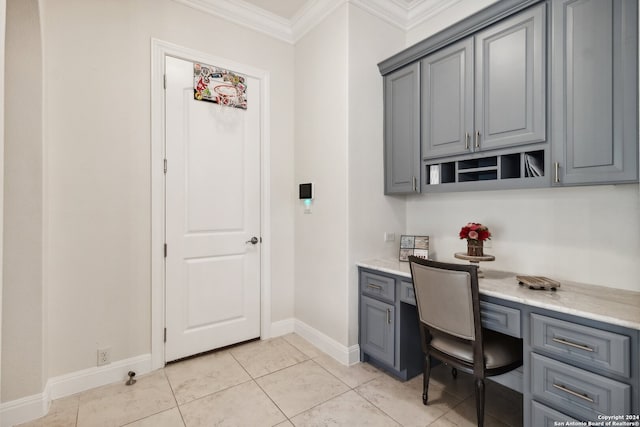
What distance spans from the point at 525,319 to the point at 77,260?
2.82 m

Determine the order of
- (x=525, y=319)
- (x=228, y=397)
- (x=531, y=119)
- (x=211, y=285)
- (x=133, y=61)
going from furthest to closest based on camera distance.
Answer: (x=211, y=285)
(x=133, y=61)
(x=228, y=397)
(x=531, y=119)
(x=525, y=319)

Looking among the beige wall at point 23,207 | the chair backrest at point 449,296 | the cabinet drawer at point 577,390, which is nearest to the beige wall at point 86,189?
the beige wall at point 23,207

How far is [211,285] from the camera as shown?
2789mm

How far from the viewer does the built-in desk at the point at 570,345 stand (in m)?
1.33

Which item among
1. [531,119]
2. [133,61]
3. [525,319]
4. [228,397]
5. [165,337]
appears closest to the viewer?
[525,319]

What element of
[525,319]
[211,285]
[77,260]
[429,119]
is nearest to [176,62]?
[77,260]

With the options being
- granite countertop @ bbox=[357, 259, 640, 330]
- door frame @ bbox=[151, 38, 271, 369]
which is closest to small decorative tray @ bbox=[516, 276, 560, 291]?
granite countertop @ bbox=[357, 259, 640, 330]

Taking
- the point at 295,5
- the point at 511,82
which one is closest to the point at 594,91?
the point at 511,82

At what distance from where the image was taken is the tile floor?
1.92 m

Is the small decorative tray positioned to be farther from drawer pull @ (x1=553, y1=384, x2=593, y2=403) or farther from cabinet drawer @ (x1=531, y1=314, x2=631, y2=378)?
drawer pull @ (x1=553, y1=384, x2=593, y2=403)

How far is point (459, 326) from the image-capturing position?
5.84 ft

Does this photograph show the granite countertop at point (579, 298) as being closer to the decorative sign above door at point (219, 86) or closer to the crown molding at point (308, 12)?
the crown molding at point (308, 12)

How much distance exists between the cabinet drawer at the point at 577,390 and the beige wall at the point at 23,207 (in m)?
2.84

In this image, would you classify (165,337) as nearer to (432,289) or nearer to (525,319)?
(432,289)
